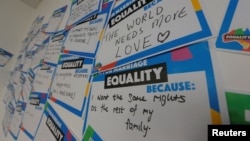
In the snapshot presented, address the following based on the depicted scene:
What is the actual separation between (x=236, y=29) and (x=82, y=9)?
27.2 inches

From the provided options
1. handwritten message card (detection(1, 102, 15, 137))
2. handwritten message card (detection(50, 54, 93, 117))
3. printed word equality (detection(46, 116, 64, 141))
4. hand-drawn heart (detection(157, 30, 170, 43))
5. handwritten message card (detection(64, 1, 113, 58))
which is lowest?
handwritten message card (detection(1, 102, 15, 137))

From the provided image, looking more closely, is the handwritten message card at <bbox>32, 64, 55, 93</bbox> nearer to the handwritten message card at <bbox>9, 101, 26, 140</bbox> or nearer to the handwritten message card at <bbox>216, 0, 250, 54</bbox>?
the handwritten message card at <bbox>9, 101, 26, 140</bbox>

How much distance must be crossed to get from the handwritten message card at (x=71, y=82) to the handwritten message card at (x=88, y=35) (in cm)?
3

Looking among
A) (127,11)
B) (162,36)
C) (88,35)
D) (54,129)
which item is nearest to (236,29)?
(162,36)

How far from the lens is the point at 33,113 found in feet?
3.17

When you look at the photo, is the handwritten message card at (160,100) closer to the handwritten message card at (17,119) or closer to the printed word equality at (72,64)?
the printed word equality at (72,64)

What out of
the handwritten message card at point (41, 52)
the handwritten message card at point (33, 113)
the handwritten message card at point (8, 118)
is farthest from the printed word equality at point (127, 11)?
the handwritten message card at point (8, 118)

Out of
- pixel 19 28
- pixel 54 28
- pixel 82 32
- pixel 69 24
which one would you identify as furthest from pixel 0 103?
pixel 82 32

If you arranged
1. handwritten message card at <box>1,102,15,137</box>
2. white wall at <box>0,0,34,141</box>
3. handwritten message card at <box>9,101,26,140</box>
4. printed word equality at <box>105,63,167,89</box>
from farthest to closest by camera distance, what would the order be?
white wall at <box>0,0,34,141</box>, handwritten message card at <box>1,102,15,137</box>, handwritten message card at <box>9,101,26,140</box>, printed word equality at <box>105,63,167,89</box>

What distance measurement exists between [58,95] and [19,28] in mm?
1720

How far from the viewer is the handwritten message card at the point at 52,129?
63 cm

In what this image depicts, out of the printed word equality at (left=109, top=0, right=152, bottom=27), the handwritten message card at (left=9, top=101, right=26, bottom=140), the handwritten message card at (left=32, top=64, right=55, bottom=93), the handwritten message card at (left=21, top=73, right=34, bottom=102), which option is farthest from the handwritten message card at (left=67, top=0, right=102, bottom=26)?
the handwritten message card at (left=9, top=101, right=26, bottom=140)

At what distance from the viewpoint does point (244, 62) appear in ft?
0.96

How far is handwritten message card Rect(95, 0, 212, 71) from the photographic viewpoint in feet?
1.20
